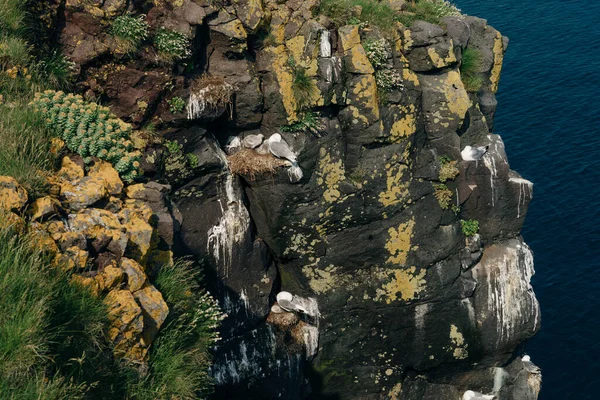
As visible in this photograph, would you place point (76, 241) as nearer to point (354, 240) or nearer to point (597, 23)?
point (354, 240)

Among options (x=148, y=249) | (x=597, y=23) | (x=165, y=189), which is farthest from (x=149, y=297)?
(x=597, y=23)

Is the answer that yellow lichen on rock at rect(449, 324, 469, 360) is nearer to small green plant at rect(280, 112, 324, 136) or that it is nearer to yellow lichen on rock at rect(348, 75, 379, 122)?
yellow lichen on rock at rect(348, 75, 379, 122)

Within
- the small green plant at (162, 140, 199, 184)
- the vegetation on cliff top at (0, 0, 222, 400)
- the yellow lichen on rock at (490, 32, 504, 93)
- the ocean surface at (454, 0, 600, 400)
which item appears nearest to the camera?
the vegetation on cliff top at (0, 0, 222, 400)

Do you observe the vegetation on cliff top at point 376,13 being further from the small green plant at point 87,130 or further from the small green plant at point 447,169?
the small green plant at point 87,130

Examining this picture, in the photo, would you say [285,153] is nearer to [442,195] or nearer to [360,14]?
[360,14]

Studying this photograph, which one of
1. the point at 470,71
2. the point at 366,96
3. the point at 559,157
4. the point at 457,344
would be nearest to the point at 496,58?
the point at 470,71

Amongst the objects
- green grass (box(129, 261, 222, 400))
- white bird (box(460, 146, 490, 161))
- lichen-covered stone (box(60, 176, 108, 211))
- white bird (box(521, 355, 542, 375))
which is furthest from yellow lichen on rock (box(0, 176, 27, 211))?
white bird (box(521, 355, 542, 375))

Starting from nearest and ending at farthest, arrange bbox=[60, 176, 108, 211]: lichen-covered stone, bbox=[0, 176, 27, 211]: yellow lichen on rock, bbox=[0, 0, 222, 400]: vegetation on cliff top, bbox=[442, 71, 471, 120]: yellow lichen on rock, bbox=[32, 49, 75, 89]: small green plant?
bbox=[0, 0, 222, 400]: vegetation on cliff top, bbox=[0, 176, 27, 211]: yellow lichen on rock, bbox=[60, 176, 108, 211]: lichen-covered stone, bbox=[32, 49, 75, 89]: small green plant, bbox=[442, 71, 471, 120]: yellow lichen on rock
